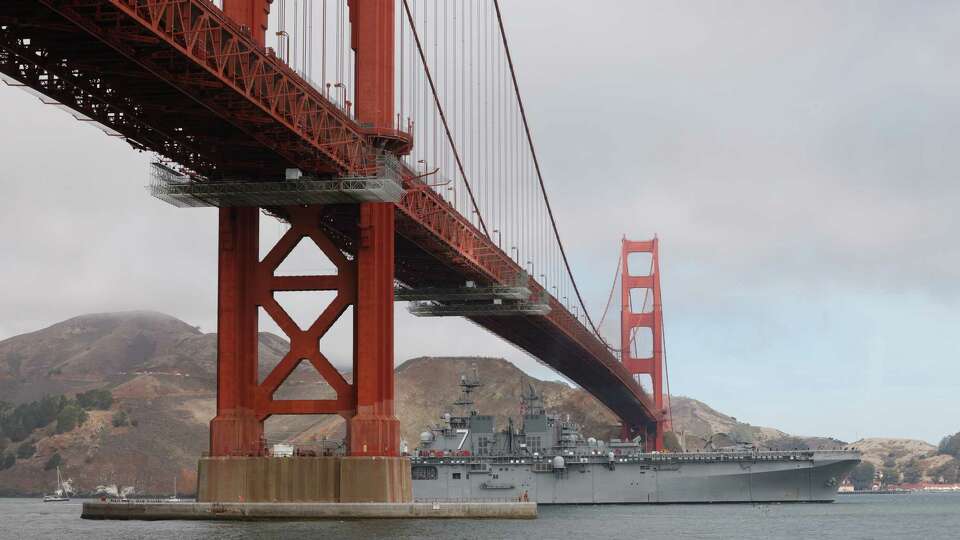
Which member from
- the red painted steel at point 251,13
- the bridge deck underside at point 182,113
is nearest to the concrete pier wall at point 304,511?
the bridge deck underside at point 182,113

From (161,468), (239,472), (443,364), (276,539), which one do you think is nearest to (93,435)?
(161,468)

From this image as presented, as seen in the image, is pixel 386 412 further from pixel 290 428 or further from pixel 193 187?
pixel 290 428

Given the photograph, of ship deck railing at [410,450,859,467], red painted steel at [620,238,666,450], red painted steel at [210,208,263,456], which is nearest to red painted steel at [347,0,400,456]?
red painted steel at [210,208,263,456]

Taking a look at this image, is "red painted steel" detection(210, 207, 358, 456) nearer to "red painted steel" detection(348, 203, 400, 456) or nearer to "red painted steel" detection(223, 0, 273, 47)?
"red painted steel" detection(348, 203, 400, 456)

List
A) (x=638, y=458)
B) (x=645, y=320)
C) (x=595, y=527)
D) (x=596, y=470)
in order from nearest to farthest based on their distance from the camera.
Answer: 1. (x=595, y=527)
2. (x=596, y=470)
3. (x=638, y=458)
4. (x=645, y=320)

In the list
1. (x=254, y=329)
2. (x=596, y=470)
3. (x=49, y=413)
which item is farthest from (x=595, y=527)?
(x=49, y=413)

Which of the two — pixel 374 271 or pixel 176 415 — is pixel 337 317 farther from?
pixel 176 415

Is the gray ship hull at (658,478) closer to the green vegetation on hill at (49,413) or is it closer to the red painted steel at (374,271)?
the red painted steel at (374,271)
